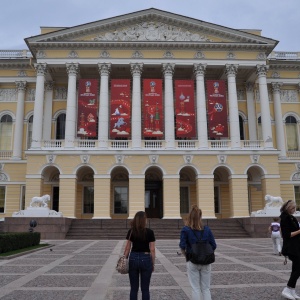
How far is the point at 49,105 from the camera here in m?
39.2

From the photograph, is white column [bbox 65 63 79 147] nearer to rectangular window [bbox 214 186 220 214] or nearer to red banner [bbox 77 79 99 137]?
red banner [bbox 77 79 99 137]

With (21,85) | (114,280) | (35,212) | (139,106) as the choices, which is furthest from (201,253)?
(21,85)

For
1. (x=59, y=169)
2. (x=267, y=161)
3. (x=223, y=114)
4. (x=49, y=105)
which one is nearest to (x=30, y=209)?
(x=59, y=169)

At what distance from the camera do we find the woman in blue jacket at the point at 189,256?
20.5 feet

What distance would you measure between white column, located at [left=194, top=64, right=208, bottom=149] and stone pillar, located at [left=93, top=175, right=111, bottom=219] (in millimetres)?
9271

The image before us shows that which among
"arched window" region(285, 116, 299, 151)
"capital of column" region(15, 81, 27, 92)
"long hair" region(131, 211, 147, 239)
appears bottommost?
"long hair" region(131, 211, 147, 239)

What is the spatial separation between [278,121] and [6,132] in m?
28.7

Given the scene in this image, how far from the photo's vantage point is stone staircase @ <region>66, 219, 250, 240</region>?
28.9 metres

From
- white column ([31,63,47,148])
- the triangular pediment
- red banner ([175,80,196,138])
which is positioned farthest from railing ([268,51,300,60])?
white column ([31,63,47,148])

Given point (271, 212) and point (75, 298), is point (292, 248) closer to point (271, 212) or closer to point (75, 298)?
point (75, 298)

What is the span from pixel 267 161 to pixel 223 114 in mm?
5912

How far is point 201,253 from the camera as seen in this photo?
242 inches

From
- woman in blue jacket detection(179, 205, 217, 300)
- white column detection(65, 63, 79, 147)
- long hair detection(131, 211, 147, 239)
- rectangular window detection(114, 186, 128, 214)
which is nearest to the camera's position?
long hair detection(131, 211, 147, 239)

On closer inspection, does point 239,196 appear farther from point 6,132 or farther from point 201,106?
point 6,132
